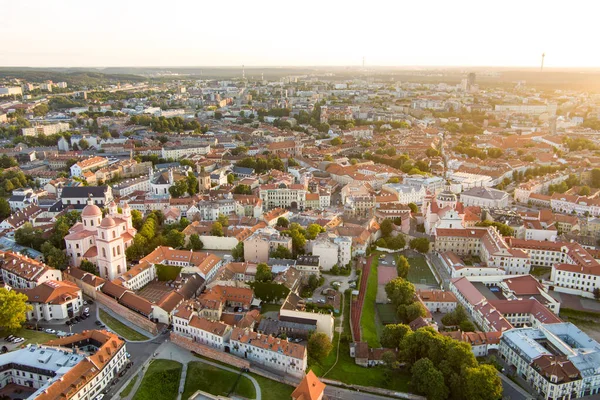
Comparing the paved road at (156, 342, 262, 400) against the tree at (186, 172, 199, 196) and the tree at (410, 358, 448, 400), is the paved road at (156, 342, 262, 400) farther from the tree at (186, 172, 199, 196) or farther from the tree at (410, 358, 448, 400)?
the tree at (186, 172, 199, 196)

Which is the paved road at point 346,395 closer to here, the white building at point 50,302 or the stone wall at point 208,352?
the stone wall at point 208,352

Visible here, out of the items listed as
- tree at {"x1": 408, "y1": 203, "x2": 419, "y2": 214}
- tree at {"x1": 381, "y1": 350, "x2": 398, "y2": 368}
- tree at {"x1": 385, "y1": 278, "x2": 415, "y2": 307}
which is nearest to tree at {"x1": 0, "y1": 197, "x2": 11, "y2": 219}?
tree at {"x1": 385, "y1": 278, "x2": 415, "y2": 307}

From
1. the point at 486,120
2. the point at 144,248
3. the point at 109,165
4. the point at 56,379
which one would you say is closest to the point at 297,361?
the point at 56,379

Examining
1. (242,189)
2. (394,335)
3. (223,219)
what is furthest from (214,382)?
(242,189)

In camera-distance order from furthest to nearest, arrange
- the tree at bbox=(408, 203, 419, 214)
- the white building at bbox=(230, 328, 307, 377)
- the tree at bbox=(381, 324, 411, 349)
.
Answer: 1. the tree at bbox=(408, 203, 419, 214)
2. the tree at bbox=(381, 324, 411, 349)
3. the white building at bbox=(230, 328, 307, 377)

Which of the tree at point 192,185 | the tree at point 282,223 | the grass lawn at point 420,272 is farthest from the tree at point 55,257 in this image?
the grass lawn at point 420,272

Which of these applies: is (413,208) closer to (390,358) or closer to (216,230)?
(216,230)

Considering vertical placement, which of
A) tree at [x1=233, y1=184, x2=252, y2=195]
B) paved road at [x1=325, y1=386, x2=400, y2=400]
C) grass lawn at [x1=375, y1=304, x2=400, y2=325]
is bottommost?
paved road at [x1=325, y1=386, x2=400, y2=400]
